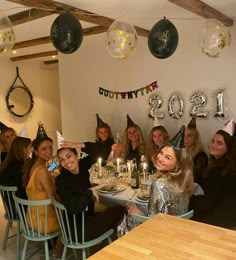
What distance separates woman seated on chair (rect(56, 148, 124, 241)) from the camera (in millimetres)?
2348

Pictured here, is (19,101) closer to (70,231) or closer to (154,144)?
A: (154,144)

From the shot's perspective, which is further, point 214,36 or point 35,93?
point 35,93

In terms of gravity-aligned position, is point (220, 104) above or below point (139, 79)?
below

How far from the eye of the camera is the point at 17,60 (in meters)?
6.30

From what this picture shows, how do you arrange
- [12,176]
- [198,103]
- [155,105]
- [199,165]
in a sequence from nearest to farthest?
[12,176]
[199,165]
[198,103]
[155,105]

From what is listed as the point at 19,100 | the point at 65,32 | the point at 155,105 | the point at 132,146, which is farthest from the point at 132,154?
the point at 19,100

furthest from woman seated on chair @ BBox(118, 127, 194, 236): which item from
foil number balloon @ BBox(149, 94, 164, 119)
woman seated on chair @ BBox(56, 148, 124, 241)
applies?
foil number balloon @ BBox(149, 94, 164, 119)

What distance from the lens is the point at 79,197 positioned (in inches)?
93.1

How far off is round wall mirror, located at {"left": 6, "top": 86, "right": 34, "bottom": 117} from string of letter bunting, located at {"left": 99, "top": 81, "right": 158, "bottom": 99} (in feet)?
7.67

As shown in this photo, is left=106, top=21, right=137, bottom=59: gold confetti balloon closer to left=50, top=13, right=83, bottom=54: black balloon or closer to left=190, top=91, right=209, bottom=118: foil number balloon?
left=50, top=13, right=83, bottom=54: black balloon

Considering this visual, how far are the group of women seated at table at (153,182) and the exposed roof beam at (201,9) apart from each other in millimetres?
1142

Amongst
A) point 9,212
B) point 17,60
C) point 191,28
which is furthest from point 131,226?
point 17,60

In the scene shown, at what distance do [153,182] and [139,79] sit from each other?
2.60 metres


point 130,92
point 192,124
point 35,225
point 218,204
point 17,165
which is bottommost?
point 35,225
